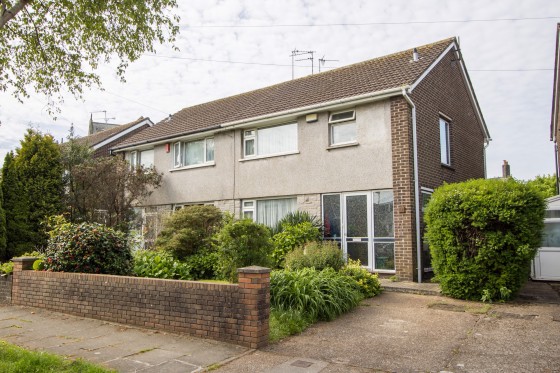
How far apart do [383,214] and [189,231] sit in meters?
4.86

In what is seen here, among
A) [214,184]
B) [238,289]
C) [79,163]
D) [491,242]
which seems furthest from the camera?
[79,163]

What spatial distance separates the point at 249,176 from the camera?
47.1 feet

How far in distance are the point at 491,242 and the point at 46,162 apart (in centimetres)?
1419

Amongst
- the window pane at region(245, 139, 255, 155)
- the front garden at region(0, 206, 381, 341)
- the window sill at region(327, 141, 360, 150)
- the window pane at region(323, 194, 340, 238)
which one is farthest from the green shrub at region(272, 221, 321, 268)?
the window pane at region(245, 139, 255, 155)

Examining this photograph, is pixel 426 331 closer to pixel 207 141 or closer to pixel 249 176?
pixel 249 176

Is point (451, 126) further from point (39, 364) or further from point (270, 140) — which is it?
point (39, 364)

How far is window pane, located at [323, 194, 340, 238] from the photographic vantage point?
1230cm

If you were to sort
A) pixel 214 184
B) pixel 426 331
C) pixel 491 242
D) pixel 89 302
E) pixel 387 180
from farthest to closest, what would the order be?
pixel 214 184 → pixel 387 180 → pixel 491 242 → pixel 89 302 → pixel 426 331

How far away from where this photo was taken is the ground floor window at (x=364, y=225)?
1142 centimetres

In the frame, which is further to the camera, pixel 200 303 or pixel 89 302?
pixel 89 302

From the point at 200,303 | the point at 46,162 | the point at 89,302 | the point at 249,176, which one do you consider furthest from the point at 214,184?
the point at 200,303

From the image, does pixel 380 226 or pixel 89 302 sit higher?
pixel 380 226

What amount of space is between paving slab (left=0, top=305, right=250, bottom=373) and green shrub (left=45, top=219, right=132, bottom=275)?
1037 millimetres

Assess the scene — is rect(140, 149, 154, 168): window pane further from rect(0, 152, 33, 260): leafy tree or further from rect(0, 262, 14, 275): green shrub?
rect(0, 262, 14, 275): green shrub
